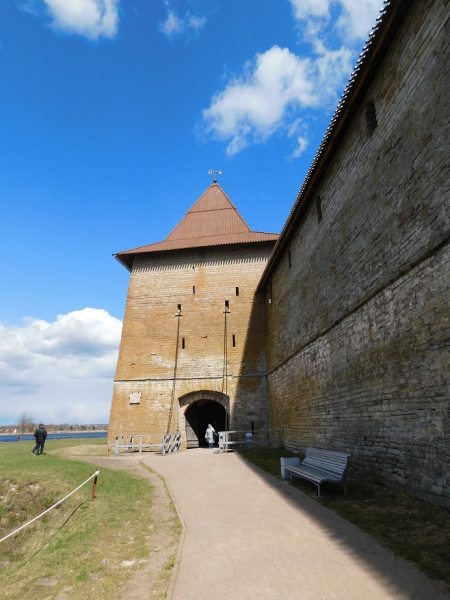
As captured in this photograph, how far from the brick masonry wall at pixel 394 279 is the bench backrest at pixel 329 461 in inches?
26.7

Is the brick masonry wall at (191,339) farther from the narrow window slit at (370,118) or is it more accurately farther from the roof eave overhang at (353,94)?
the narrow window slit at (370,118)

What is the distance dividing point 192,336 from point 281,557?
13.8 metres

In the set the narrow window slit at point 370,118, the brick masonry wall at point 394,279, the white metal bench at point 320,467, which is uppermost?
the narrow window slit at point 370,118

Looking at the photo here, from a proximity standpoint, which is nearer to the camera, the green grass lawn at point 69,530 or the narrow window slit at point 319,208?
the green grass lawn at point 69,530

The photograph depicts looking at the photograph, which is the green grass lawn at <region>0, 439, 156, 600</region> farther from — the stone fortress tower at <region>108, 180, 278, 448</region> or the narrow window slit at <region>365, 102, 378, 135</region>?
the narrow window slit at <region>365, 102, 378, 135</region>

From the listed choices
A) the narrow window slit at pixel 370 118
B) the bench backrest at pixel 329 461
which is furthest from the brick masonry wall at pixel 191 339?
the narrow window slit at pixel 370 118

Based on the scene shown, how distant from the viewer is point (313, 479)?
646cm

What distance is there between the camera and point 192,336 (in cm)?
1750

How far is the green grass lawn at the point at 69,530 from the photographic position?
12.6 ft

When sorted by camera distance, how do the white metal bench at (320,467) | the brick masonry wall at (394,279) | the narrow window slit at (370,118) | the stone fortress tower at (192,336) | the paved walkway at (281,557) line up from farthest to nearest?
1. the stone fortress tower at (192,336)
2. the narrow window slit at (370,118)
3. the white metal bench at (320,467)
4. the brick masonry wall at (394,279)
5. the paved walkway at (281,557)

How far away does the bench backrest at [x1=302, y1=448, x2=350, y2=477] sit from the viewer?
6320 millimetres

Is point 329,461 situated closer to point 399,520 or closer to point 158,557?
point 399,520

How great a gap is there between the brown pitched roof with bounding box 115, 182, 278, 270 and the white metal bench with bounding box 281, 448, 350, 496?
11.7m

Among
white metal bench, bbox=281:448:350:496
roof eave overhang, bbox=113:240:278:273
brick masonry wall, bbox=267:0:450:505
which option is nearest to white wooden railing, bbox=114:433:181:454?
brick masonry wall, bbox=267:0:450:505
